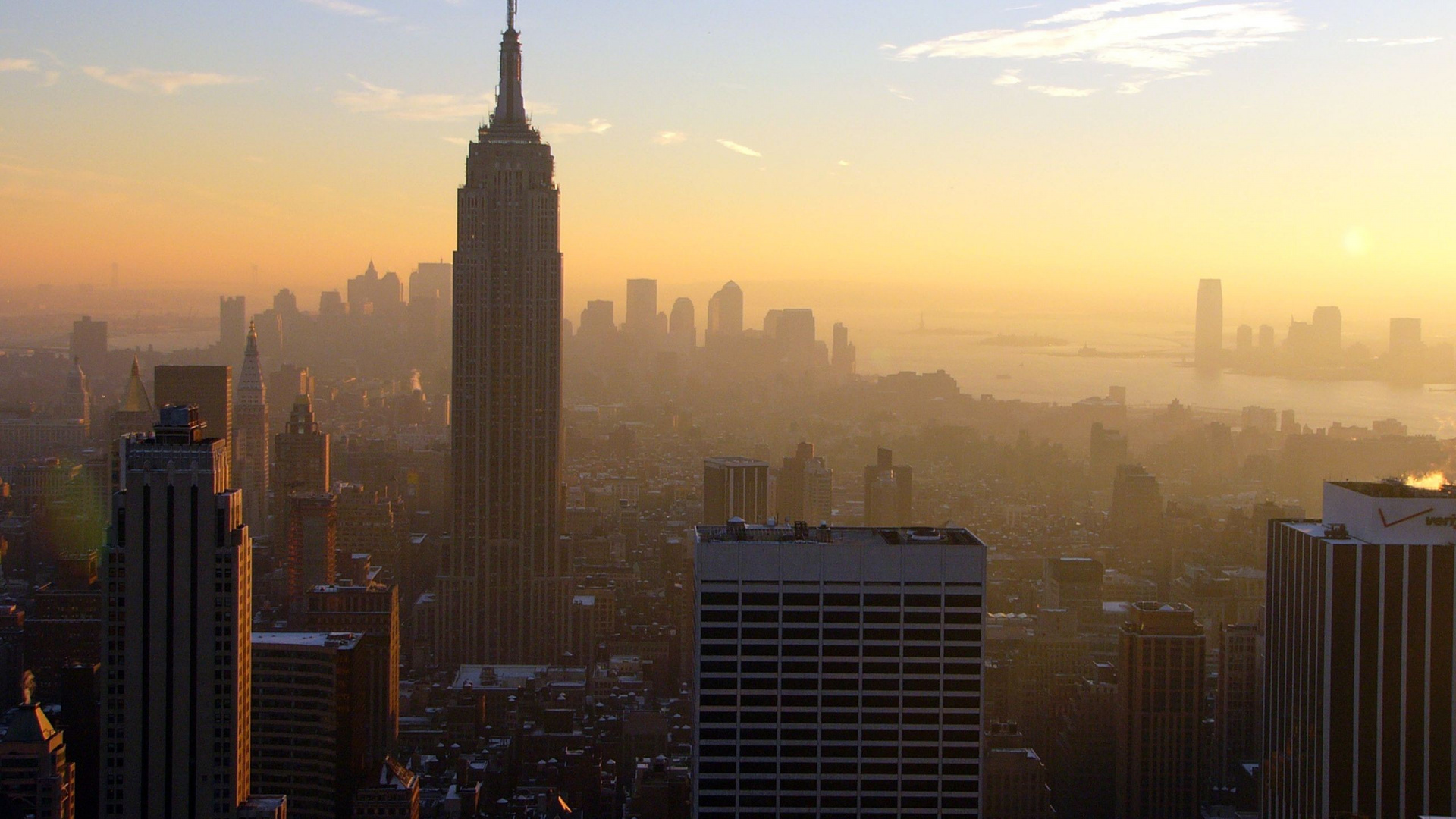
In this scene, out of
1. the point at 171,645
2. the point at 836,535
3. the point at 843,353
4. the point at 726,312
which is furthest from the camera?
the point at 726,312

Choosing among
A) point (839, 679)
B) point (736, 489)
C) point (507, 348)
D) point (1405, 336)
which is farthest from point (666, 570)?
point (839, 679)

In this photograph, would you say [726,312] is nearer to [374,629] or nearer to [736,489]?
[736,489]

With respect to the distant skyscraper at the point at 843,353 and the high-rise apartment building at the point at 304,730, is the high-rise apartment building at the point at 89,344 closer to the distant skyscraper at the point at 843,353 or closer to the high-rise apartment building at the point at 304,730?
the high-rise apartment building at the point at 304,730

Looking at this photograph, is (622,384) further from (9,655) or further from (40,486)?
(9,655)

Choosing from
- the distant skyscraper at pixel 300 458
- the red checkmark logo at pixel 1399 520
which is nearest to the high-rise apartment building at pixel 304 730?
the distant skyscraper at pixel 300 458

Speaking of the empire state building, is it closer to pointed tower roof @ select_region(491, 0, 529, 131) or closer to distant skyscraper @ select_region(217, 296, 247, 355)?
pointed tower roof @ select_region(491, 0, 529, 131)

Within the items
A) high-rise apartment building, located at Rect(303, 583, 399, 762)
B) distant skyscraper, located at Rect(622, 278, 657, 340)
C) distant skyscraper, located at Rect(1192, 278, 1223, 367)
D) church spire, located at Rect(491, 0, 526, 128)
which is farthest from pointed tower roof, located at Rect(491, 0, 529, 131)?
distant skyscraper, located at Rect(1192, 278, 1223, 367)

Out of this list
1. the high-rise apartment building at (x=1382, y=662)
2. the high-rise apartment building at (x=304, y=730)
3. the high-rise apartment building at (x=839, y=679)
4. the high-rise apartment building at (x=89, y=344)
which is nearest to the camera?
the high-rise apartment building at (x=839, y=679)

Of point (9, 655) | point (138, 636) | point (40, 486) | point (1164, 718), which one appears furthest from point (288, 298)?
point (1164, 718)
